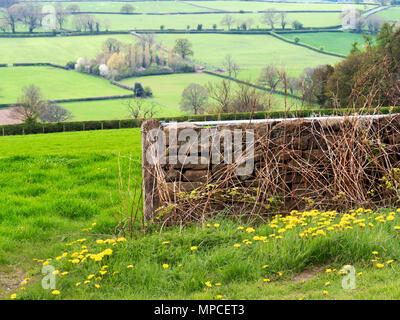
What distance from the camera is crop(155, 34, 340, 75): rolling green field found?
75.6 metres

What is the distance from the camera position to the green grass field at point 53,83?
70.2m

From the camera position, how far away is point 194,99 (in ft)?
205

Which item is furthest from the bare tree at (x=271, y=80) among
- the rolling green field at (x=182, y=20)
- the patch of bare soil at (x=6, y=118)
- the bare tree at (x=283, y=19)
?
the rolling green field at (x=182, y=20)

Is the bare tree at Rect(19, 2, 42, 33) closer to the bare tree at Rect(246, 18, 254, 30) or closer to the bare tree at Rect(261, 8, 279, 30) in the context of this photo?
the bare tree at Rect(246, 18, 254, 30)

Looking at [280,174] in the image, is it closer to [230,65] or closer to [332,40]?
[230,65]

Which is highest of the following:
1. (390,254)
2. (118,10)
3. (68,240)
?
(118,10)

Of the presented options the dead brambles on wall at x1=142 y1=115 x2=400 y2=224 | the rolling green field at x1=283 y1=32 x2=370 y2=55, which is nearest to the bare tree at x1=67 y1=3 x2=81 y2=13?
the rolling green field at x1=283 y1=32 x2=370 y2=55

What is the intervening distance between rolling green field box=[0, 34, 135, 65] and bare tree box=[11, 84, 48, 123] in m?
18.8

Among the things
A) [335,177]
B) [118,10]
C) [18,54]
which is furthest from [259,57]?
[335,177]

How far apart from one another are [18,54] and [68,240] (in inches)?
3699

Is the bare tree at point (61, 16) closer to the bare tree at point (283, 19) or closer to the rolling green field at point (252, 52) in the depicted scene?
the rolling green field at point (252, 52)

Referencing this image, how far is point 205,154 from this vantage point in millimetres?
6699

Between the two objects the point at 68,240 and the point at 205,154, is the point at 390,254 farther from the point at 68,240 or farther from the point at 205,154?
the point at 68,240

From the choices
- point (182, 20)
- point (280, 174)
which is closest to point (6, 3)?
point (182, 20)
